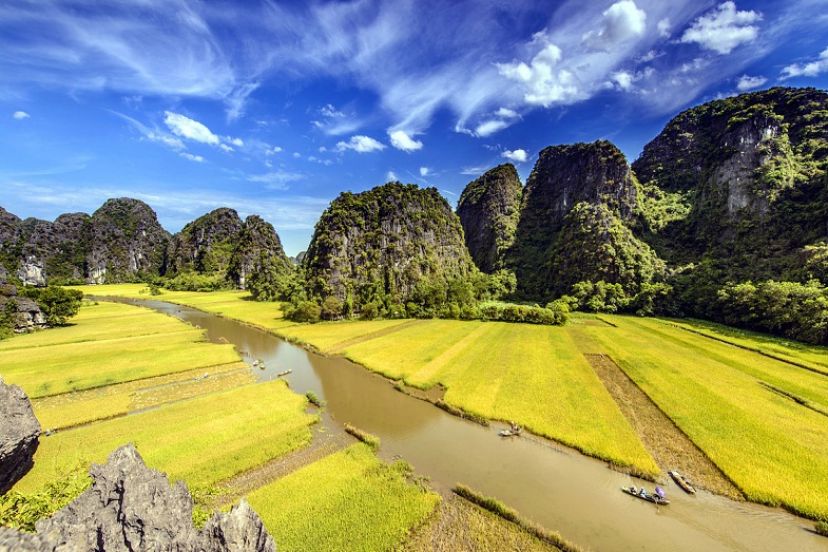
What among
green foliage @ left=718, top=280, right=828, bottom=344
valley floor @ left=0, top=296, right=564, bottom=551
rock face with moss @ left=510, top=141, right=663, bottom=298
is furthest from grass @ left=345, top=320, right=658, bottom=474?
rock face with moss @ left=510, top=141, right=663, bottom=298

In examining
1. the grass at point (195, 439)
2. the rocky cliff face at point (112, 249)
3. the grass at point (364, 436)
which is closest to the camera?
the grass at point (195, 439)

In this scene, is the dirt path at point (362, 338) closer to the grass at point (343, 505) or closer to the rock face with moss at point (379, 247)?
the rock face with moss at point (379, 247)

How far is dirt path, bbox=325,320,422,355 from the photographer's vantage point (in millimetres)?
53197

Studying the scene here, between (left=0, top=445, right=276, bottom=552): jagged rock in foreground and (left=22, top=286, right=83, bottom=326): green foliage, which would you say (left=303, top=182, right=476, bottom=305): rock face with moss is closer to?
(left=22, top=286, right=83, bottom=326): green foliage

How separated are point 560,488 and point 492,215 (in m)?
149

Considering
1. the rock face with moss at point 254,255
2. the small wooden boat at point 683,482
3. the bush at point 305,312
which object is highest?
the rock face with moss at point 254,255

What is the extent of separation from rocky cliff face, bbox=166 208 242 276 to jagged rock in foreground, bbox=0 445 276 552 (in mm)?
187937

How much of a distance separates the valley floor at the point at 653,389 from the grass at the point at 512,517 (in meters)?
9.37

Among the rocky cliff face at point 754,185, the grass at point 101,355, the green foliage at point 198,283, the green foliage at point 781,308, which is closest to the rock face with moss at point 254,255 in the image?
the green foliage at point 198,283

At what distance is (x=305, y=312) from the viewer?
258 ft

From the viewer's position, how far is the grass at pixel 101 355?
123ft

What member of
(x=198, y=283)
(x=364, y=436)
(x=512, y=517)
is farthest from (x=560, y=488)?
(x=198, y=283)

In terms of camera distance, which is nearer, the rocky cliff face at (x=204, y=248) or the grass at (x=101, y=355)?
the grass at (x=101, y=355)

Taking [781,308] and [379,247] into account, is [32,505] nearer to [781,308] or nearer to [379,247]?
[781,308]
